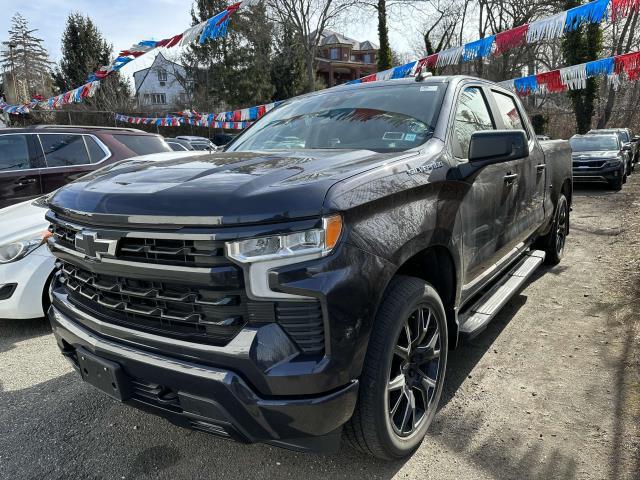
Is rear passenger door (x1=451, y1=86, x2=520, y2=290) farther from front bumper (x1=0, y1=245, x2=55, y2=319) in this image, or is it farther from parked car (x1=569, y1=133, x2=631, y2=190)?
parked car (x1=569, y1=133, x2=631, y2=190)

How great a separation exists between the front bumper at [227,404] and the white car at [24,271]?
7.90 ft

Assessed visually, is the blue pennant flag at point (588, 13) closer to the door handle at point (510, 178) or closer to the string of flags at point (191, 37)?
the string of flags at point (191, 37)

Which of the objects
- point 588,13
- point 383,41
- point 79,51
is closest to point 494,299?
point 588,13

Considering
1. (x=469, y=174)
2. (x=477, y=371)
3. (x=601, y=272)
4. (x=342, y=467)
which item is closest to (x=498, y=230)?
(x=469, y=174)

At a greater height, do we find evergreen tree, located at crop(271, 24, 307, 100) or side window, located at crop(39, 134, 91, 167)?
evergreen tree, located at crop(271, 24, 307, 100)

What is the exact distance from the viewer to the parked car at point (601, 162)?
40.8 ft

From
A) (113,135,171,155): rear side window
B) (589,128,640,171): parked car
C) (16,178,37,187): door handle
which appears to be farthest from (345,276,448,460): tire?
(589,128,640,171): parked car

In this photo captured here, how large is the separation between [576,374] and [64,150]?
6.68m

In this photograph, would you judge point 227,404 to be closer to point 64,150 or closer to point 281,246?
point 281,246

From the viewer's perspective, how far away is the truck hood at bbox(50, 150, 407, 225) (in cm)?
167

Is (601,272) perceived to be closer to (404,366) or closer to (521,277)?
(521,277)

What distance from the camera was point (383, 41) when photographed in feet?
94.4

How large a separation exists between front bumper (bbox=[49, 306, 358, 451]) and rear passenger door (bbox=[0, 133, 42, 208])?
210 inches

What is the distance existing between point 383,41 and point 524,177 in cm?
2781
